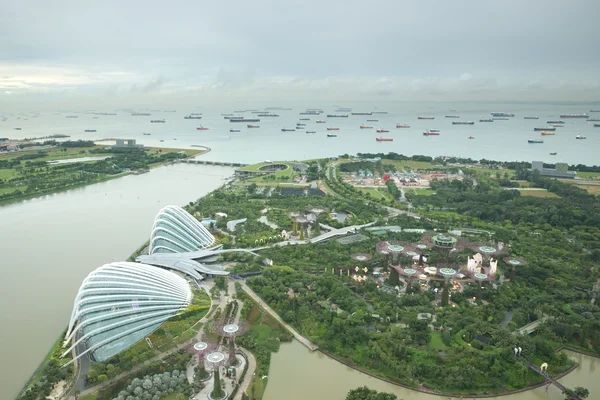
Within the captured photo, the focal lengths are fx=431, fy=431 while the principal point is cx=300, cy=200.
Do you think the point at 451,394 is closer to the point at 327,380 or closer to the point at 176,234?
the point at 327,380

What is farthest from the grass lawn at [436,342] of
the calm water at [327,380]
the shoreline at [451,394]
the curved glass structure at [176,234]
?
the curved glass structure at [176,234]

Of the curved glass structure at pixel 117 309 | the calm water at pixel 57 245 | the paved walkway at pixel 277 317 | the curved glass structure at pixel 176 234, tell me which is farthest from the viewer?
the curved glass structure at pixel 176 234

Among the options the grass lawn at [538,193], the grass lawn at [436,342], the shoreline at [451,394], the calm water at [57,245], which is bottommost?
the shoreline at [451,394]

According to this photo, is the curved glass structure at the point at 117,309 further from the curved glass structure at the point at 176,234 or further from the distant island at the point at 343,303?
the curved glass structure at the point at 176,234

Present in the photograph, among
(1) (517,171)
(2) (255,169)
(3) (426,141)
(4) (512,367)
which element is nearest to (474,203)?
(1) (517,171)

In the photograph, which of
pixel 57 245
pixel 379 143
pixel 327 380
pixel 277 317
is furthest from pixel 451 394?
pixel 379 143

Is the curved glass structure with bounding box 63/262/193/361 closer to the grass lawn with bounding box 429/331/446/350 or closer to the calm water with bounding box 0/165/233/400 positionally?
the calm water with bounding box 0/165/233/400
